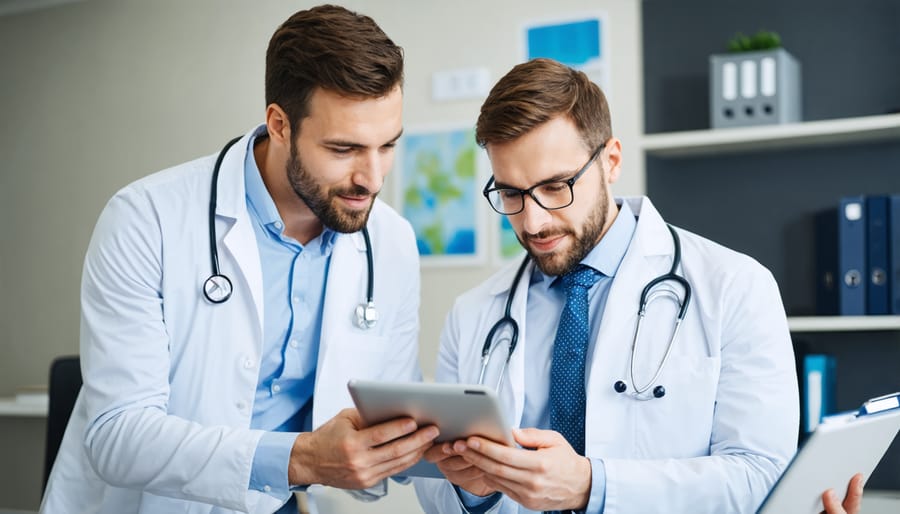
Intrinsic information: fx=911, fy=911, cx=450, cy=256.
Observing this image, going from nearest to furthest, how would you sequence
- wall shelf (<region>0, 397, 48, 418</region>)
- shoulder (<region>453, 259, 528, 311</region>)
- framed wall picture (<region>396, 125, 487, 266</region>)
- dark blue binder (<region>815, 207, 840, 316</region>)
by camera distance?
shoulder (<region>453, 259, 528, 311</region>)
dark blue binder (<region>815, 207, 840, 316</region>)
framed wall picture (<region>396, 125, 487, 266</region>)
wall shelf (<region>0, 397, 48, 418</region>)

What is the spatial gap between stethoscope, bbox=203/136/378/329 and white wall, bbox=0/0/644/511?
52.6 inches

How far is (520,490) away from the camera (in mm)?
1360

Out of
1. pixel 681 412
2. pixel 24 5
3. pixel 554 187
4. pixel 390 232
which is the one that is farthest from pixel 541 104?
pixel 24 5

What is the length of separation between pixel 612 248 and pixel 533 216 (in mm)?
197

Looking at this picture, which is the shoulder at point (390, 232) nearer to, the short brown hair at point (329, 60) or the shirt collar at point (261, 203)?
the shirt collar at point (261, 203)

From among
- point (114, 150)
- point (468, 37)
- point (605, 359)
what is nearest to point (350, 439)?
point (605, 359)

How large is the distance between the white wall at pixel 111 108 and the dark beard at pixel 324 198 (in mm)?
1464

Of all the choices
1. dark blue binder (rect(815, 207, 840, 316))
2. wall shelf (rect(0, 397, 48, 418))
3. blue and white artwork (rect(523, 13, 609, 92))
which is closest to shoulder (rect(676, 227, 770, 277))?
dark blue binder (rect(815, 207, 840, 316))

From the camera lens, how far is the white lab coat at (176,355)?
152 cm

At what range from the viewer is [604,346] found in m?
1.62

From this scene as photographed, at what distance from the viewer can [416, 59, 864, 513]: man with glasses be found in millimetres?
1450

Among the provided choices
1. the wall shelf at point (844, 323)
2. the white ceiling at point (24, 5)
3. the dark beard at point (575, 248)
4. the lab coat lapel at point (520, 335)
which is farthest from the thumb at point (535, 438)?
the white ceiling at point (24, 5)

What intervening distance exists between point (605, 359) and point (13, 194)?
3263mm

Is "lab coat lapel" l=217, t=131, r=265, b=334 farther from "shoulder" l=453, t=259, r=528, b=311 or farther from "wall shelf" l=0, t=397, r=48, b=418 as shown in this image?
"wall shelf" l=0, t=397, r=48, b=418
